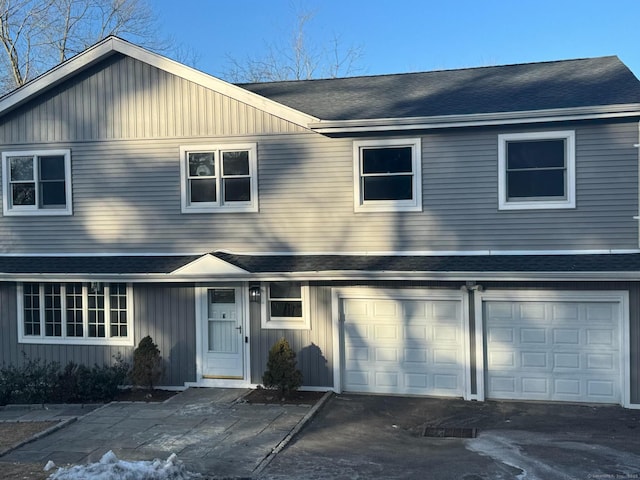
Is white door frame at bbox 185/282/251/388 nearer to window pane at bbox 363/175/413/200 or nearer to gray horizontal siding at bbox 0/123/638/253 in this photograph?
gray horizontal siding at bbox 0/123/638/253

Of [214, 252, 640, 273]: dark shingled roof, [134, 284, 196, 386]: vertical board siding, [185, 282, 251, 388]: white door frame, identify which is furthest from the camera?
[134, 284, 196, 386]: vertical board siding

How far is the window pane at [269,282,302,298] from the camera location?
45.2ft

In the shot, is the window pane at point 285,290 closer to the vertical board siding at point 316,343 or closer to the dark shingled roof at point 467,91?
the vertical board siding at point 316,343

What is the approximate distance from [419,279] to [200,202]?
16.6ft

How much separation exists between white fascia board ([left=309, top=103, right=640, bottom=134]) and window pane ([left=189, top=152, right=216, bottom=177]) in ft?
7.81

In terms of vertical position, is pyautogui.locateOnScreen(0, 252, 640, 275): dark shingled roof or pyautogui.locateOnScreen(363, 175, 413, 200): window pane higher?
pyautogui.locateOnScreen(363, 175, 413, 200): window pane

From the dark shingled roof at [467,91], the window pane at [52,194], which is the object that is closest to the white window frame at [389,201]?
the dark shingled roof at [467,91]

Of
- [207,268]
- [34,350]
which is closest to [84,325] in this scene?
[34,350]

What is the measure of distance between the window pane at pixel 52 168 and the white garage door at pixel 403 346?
703 cm

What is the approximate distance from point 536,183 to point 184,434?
310 inches

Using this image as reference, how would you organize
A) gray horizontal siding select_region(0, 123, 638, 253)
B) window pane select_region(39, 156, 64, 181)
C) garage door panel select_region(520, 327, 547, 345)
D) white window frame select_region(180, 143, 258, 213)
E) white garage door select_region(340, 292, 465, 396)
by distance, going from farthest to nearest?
window pane select_region(39, 156, 64, 181), white window frame select_region(180, 143, 258, 213), white garage door select_region(340, 292, 465, 396), garage door panel select_region(520, 327, 547, 345), gray horizontal siding select_region(0, 123, 638, 253)

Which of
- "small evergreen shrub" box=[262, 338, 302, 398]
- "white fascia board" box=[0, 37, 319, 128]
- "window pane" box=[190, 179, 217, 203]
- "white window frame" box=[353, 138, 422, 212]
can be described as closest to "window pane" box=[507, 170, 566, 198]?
"white window frame" box=[353, 138, 422, 212]

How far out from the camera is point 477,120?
12.8 m

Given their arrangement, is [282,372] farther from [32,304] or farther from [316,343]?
[32,304]
